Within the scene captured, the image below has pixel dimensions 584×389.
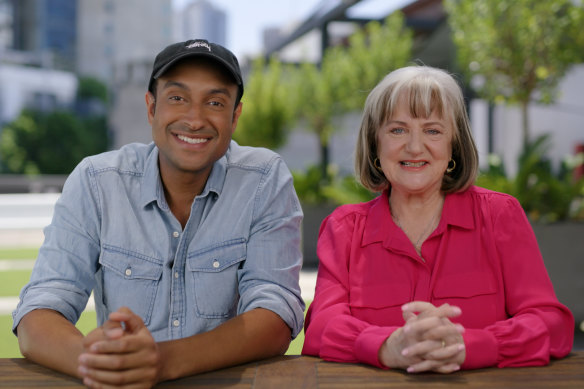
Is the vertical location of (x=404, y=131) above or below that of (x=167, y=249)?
above

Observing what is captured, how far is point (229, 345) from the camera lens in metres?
1.68

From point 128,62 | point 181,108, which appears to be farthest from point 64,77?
point 181,108

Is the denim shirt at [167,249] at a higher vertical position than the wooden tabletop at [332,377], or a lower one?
higher

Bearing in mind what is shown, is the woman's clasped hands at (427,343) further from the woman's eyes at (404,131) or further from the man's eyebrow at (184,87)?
the man's eyebrow at (184,87)

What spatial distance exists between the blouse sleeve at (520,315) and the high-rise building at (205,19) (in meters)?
110

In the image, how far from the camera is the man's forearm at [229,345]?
1.58 m

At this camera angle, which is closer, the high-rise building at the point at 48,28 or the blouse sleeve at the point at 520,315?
the blouse sleeve at the point at 520,315

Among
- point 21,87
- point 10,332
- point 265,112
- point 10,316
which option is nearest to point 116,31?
point 21,87

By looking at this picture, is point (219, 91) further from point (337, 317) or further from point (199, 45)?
point (337, 317)

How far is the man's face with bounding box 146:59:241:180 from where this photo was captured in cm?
200

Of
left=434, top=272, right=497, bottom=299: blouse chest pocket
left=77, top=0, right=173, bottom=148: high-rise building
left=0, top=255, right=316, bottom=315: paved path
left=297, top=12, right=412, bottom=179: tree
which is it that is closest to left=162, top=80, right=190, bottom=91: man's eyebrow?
left=434, top=272, right=497, bottom=299: blouse chest pocket

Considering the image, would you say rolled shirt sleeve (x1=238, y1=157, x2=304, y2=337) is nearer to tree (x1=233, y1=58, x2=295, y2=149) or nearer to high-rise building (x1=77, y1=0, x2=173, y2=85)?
tree (x1=233, y1=58, x2=295, y2=149)

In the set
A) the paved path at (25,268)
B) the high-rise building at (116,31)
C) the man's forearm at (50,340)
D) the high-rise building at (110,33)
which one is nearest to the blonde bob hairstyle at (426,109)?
the man's forearm at (50,340)

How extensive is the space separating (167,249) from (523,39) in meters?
5.85
